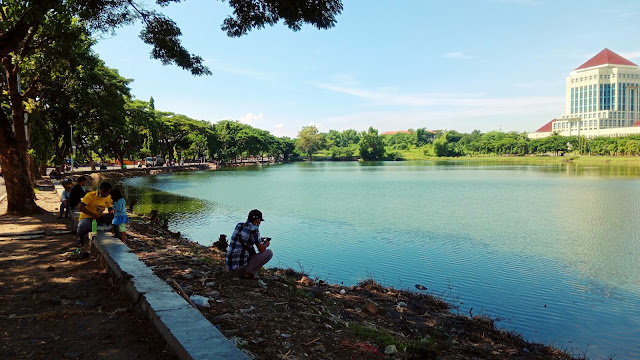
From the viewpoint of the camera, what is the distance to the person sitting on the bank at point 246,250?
7340mm

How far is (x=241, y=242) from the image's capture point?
7.41 m

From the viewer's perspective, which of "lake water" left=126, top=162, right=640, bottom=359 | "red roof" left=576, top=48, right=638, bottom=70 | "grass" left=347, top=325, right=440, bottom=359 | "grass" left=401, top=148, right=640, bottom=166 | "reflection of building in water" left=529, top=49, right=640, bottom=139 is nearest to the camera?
"grass" left=347, top=325, right=440, bottom=359

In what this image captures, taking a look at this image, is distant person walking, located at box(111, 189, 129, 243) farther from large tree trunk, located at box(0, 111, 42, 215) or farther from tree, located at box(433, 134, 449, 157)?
tree, located at box(433, 134, 449, 157)

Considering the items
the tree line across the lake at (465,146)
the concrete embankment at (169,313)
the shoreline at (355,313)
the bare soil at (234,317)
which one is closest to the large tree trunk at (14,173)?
the bare soil at (234,317)

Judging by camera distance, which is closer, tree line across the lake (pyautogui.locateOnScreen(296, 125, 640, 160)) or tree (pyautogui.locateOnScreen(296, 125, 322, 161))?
tree line across the lake (pyautogui.locateOnScreen(296, 125, 640, 160))

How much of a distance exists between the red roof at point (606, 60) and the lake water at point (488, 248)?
499ft

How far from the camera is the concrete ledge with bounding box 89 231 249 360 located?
382cm

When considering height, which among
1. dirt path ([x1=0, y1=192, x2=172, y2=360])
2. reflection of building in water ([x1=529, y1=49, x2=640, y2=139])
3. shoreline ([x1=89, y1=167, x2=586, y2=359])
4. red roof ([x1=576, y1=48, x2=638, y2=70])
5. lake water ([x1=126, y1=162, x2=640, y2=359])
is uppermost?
red roof ([x1=576, y1=48, x2=638, y2=70])

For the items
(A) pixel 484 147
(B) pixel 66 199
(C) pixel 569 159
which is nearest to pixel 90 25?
(B) pixel 66 199

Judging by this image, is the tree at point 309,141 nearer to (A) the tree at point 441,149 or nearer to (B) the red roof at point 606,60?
(A) the tree at point 441,149

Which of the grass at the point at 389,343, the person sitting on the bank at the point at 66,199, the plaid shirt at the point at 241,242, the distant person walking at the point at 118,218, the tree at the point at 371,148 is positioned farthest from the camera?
the tree at the point at 371,148

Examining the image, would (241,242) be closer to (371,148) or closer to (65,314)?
(65,314)

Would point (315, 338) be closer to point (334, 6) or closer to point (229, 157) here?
point (334, 6)

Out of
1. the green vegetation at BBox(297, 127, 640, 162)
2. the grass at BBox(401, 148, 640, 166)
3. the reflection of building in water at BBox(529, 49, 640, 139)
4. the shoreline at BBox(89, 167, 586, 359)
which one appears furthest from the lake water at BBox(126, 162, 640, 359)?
the reflection of building in water at BBox(529, 49, 640, 139)
